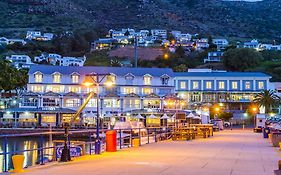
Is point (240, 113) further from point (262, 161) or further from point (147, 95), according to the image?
point (262, 161)

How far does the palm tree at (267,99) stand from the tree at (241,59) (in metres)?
42.2

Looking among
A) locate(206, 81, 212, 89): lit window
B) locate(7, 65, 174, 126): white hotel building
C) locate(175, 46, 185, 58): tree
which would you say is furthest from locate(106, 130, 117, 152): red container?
locate(175, 46, 185, 58): tree

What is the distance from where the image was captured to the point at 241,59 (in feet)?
517

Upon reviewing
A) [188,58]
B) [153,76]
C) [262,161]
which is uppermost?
[188,58]

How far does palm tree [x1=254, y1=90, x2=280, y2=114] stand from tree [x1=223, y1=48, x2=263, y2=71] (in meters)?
42.2

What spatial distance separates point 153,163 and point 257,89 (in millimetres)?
101149

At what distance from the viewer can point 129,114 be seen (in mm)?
94625

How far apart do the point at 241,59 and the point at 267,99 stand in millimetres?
49060

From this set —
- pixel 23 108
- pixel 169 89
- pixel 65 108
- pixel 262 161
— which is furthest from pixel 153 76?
pixel 262 161

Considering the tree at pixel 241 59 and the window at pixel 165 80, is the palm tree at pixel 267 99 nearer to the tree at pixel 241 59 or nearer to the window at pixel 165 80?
the window at pixel 165 80

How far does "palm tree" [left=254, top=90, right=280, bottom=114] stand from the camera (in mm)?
109938

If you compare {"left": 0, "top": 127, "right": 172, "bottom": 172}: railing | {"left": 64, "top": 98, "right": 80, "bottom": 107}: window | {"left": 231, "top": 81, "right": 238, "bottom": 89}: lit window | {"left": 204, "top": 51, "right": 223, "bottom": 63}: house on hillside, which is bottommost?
{"left": 0, "top": 127, "right": 172, "bottom": 172}: railing

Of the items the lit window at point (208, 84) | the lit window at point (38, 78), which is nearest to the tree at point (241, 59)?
the lit window at point (208, 84)

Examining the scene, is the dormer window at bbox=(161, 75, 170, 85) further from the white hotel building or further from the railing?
the railing
